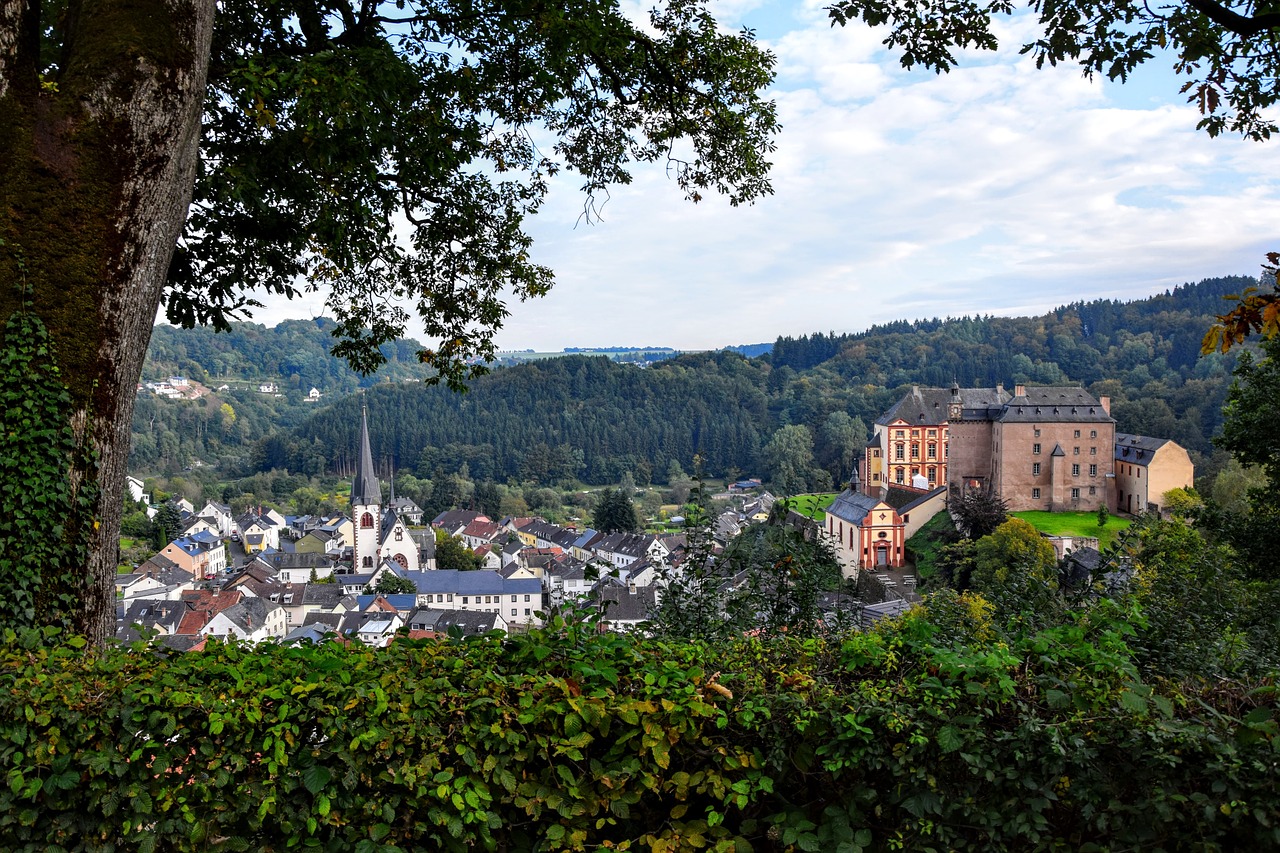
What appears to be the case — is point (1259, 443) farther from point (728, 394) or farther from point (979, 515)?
point (728, 394)

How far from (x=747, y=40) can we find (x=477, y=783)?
6339 mm

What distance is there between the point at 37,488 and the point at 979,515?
38.5 m

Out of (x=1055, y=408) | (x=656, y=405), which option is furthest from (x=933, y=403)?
(x=656, y=405)

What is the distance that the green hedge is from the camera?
2.73 metres

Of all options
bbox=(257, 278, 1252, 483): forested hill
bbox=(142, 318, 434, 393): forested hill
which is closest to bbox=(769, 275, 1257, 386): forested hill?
bbox=(257, 278, 1252, 483): forested hill

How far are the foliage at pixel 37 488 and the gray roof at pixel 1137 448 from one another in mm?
50391

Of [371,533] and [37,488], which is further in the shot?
[371,533]

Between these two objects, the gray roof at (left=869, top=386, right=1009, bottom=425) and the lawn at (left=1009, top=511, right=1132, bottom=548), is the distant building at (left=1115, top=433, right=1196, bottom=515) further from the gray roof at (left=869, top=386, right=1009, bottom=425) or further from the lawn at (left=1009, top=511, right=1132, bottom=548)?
the gray roof at (left=869, top=386, right=1009, bottom=425)

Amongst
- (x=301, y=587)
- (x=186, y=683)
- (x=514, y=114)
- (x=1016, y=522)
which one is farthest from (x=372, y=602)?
(x=186, y=683)

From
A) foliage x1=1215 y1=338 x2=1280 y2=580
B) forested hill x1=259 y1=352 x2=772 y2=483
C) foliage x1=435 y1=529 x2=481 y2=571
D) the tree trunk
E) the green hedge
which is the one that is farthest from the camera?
forested hill x1=259 y1=352 x2=772 y2=483

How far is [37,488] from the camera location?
370 cm

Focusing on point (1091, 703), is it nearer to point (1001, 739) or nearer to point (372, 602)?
point (1001, 739)

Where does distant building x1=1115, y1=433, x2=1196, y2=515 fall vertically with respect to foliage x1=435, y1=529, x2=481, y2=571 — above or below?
above

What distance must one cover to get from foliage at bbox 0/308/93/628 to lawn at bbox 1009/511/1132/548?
41.8 metres
